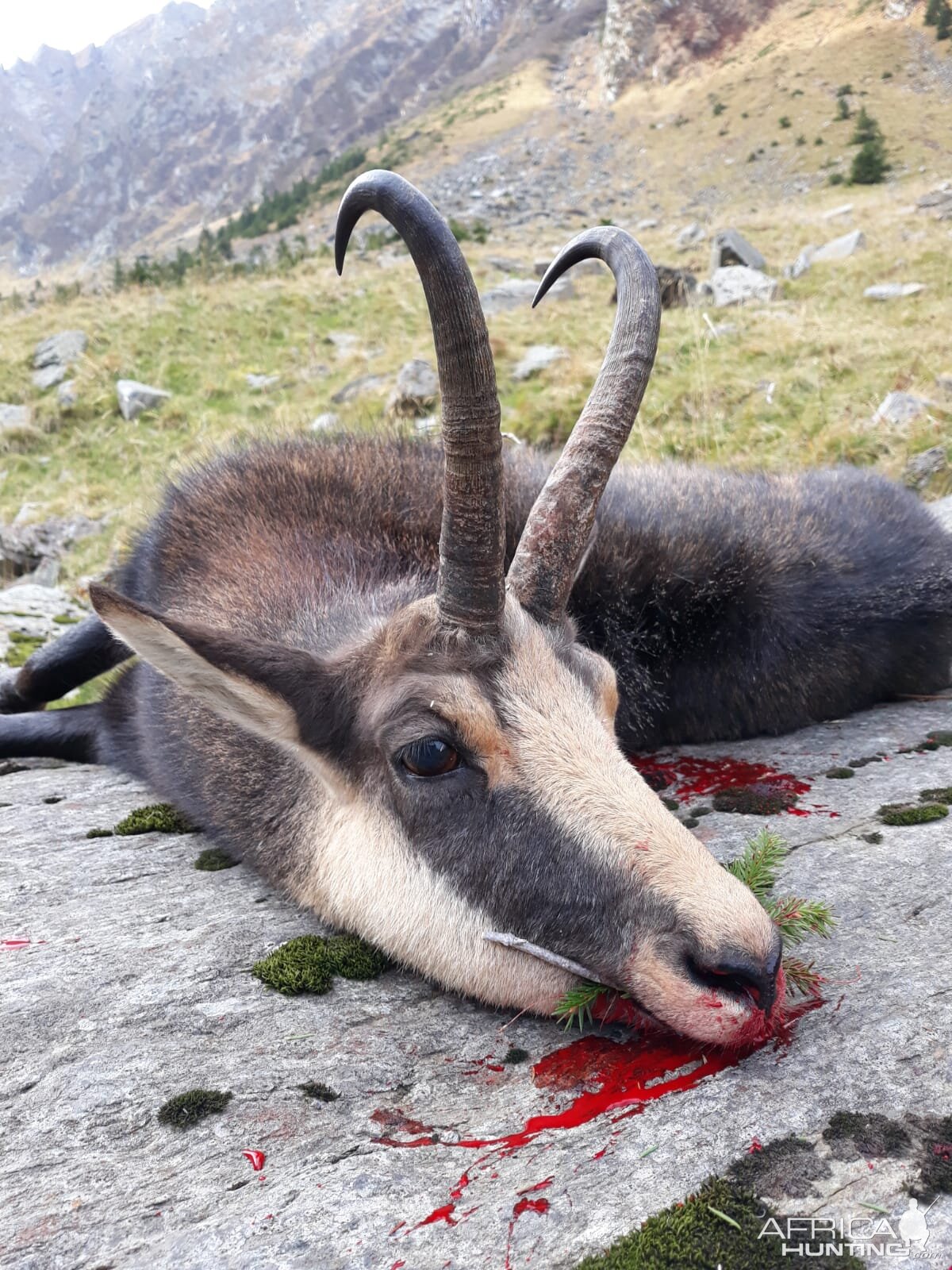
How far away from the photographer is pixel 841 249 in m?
21.5

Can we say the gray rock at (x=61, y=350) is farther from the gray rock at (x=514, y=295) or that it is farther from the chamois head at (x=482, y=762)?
the chamois head at (x=482, y=762)

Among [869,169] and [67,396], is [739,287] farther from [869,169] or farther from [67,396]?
[869,169]

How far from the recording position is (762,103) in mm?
69125

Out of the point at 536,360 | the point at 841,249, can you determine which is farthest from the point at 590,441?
the point at 841,249

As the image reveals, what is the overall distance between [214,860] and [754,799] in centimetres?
237

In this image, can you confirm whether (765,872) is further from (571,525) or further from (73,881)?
(73,881)

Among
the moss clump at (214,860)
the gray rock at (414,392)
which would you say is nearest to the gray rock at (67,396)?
the gray rock at (414,392)

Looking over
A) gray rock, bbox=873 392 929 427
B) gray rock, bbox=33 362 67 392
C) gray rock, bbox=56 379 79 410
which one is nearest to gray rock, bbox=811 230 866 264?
gray rock, bbox=873 392 929 427

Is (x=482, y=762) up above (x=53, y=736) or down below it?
above

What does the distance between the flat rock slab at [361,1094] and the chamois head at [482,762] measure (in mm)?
217

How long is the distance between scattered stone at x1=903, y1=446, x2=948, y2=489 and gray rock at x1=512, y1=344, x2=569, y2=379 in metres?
6.92

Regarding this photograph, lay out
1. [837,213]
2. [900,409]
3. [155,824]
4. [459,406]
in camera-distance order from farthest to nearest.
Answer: [837,213] < [900,409] < [155,824] < [459,406]

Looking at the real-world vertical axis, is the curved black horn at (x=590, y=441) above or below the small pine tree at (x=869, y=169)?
above

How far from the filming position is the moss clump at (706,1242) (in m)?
1.80
